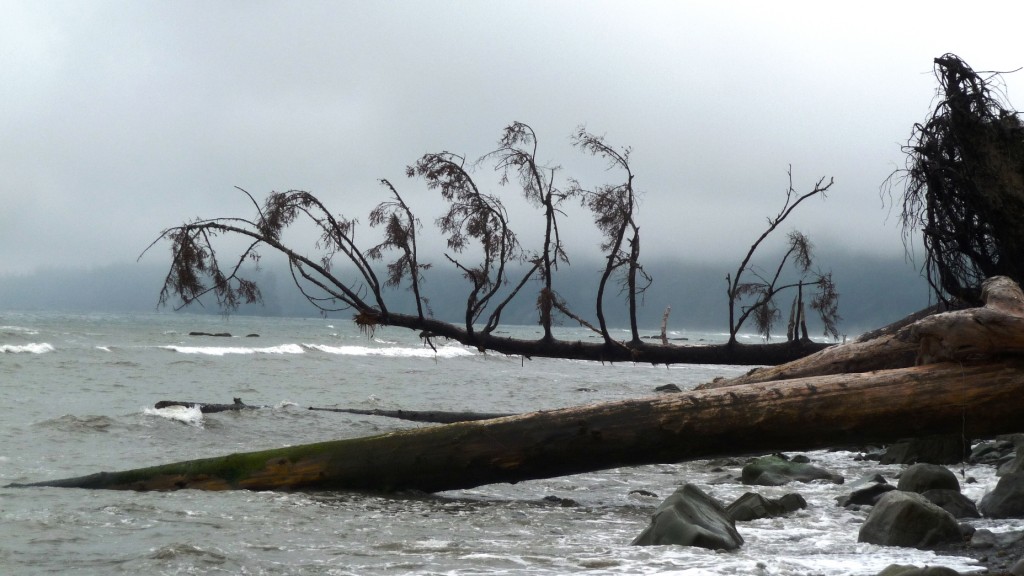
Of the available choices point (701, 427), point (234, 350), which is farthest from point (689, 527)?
point (234, 350)

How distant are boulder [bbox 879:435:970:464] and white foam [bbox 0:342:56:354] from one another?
32.5 meters

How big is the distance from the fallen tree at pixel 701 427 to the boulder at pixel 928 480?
3.68 ft

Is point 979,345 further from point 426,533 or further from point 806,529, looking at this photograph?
point 426,533

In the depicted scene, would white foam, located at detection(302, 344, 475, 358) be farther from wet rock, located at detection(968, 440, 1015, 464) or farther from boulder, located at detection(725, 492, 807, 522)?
boulder, located at detection(725, 492, 807, 522)

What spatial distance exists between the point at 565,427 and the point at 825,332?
25.2ft

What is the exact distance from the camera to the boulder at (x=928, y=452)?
931 centimetres

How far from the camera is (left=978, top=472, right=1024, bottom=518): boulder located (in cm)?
645

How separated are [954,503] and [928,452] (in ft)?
10.8

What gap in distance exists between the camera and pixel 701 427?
6289 mm

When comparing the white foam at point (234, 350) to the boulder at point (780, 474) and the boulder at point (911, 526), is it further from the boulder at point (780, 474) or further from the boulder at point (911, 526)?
the boulder at point (911, 526)

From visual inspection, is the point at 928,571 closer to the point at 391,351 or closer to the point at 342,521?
the point at 342,521

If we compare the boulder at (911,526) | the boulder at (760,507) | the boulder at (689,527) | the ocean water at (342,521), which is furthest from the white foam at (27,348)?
the boulder at (911,526)

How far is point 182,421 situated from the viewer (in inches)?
523

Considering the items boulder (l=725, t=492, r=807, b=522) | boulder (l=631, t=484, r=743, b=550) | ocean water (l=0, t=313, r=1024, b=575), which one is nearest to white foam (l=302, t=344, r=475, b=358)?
ocean water (l=0, t=313, r=1024, b=575)
